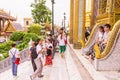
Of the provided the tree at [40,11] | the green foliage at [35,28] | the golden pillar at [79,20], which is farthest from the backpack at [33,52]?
the tree at [40,11]

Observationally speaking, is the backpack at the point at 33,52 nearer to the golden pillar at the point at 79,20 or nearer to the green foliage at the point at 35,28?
the golden pillar at the point at 79,20

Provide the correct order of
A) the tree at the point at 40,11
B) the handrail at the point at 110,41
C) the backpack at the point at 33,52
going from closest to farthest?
the backpack at the point at 33,52 < the handrail at the point at 110,41 < the tree at the point at 40,11

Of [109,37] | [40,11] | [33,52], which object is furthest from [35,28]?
[33,52]

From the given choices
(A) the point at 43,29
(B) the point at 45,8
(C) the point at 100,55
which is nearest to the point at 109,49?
(C) the point at 100,55

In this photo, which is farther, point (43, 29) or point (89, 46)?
point (43, 29)

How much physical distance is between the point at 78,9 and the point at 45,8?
31.3 meters

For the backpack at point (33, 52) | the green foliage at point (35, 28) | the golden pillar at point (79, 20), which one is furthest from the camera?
the green foliage at point (35, 28)

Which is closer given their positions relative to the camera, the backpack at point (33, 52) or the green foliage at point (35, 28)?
the backpack at point (33, 52)

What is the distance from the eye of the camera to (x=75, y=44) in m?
16.6

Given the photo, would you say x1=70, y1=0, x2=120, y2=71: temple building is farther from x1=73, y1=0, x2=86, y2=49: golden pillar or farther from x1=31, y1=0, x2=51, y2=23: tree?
x1=31, y1=0, x2=51, y2=23: tree

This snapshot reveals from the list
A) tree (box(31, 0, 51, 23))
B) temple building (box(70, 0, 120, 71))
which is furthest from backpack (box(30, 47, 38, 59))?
tree (box(31, 0, 51, 23))

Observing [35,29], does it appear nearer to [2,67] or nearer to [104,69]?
[2,67]

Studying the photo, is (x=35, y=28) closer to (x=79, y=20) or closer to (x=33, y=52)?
(x=79, y=20)

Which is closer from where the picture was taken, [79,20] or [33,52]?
[33,52]
